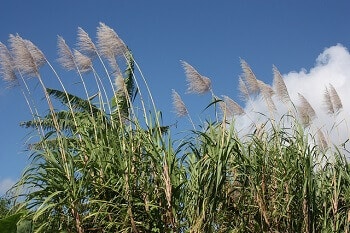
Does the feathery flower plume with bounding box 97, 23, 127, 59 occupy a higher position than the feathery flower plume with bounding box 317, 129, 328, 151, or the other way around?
the feathery flower plume with bounding box 97, 23, 127, 59

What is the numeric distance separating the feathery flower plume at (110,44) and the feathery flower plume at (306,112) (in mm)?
1927

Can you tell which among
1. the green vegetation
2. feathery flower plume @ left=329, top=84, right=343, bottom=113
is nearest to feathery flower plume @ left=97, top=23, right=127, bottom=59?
the green vegetation

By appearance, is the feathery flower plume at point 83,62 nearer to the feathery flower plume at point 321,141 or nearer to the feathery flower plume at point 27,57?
the feathery flower plume at point 27,57

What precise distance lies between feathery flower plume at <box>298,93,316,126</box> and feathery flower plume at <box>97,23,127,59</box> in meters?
1.93

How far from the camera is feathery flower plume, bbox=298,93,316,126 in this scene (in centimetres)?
566

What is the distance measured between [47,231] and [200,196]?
110 centimetres

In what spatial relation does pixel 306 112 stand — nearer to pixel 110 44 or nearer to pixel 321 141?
pixel 321 141

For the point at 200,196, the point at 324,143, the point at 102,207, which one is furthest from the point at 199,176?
the point at 324,143

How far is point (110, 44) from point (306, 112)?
6.94ft

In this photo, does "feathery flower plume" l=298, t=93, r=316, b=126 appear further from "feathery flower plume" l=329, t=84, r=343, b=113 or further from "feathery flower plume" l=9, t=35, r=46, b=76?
"feathery flower plume" l=9, t=35, r=46, b=76

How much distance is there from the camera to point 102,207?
4.08 m

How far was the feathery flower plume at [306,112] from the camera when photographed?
5.66 meters

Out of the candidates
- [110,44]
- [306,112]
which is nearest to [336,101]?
[306,112]

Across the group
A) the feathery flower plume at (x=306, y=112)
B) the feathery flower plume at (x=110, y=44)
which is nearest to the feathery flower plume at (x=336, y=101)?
the feathery flower plume at (x=306, y=112)
